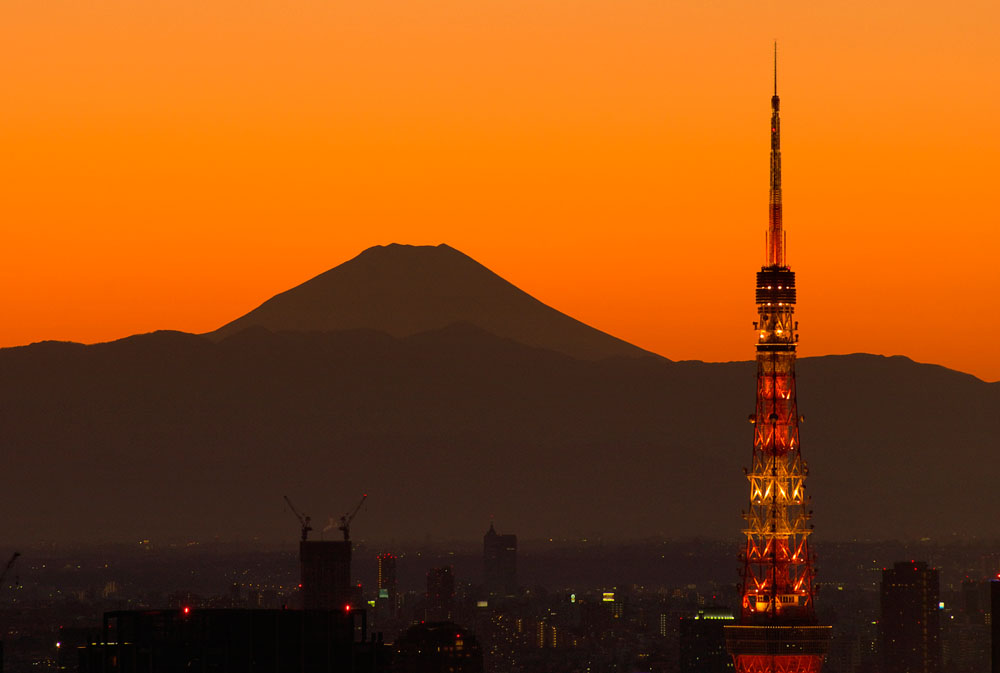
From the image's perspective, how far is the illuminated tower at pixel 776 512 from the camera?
123m

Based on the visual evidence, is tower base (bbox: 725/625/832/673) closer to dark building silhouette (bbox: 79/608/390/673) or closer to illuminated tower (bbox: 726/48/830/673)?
illuminated tower (bbox: 726/48/830/673)

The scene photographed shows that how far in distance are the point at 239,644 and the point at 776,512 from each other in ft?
109

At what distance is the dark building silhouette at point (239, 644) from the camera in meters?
101

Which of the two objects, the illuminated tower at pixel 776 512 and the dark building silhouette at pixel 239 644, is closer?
the dark building silhouette at pixel 239 644

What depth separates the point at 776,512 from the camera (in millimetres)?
124438

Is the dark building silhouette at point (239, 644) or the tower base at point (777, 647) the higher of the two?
the dark building silhouette at point (239, 644)

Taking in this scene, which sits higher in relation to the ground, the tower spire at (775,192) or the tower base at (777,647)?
the tower spire at (775,192)

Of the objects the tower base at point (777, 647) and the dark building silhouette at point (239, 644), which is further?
the tower base at point (777, 647)

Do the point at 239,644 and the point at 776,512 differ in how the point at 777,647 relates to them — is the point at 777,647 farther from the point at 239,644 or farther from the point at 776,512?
the point at 239,644

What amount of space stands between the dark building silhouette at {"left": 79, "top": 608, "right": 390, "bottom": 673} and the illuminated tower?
94.0ft

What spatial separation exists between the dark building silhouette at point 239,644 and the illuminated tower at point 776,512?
28642mm

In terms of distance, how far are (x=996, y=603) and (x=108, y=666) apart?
6696 cm

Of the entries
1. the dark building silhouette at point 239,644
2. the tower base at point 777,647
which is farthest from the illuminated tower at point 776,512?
the dark building silhouette at point 239,644

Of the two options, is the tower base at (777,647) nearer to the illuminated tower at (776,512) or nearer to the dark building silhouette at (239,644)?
the illuminated tower at (776,512)
